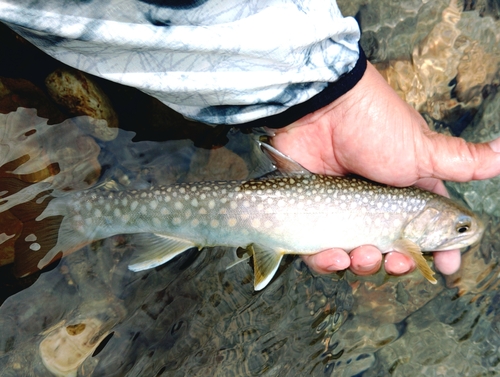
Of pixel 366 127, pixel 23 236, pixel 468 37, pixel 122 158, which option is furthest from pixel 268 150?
pixel 468 37

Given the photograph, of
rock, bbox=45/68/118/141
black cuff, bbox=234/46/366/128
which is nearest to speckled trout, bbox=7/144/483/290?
Answer: black cuff, bbox=234/46/366/128

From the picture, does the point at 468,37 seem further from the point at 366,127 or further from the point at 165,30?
the point at 165,30

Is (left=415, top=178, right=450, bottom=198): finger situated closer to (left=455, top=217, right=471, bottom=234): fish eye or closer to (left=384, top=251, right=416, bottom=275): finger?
(left=455, top=217, right=471, bottom=234): fish eye

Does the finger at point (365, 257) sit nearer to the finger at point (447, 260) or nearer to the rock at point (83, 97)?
the finger at point (447, 260)

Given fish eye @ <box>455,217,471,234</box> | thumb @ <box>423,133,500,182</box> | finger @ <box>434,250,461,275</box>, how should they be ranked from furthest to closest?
finger @ <box>434,250,461,275</box> → fish eye @ <box>455,217,471,234</box> → thumb @ <box>423,133,500,182</box>

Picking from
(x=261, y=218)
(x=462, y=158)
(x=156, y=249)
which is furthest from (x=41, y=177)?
(x=462, y=158)

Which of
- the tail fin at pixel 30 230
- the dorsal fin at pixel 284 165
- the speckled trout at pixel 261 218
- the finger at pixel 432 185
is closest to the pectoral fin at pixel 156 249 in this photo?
the speckled trout at pixel 261 218
